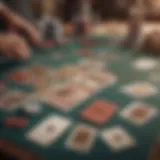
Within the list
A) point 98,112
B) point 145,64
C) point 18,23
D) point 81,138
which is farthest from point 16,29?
point 81,138

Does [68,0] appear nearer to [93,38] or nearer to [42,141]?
[93,38]

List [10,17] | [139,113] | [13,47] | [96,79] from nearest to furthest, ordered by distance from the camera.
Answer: [139,113], [96,79], [13,47], [10,17]

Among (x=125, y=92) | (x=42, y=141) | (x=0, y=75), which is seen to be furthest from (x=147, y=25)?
(x=42, y=141)

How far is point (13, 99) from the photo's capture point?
3.50ft

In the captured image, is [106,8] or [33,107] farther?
[106,8]

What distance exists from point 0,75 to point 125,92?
1.79 feet

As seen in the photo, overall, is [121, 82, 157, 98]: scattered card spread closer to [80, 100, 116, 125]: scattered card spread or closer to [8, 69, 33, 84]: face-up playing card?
[80, 100, 116, 125]: scattered card spread

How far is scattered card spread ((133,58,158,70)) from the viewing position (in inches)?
52.8

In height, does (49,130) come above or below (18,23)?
below

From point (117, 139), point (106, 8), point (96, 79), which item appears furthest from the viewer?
point (106, 8)

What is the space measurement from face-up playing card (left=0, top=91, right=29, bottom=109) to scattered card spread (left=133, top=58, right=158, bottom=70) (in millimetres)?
549

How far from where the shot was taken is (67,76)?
125 centimetres

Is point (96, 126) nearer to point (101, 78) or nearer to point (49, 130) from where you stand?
point (49, 130)

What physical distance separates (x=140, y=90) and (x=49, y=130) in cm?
41
